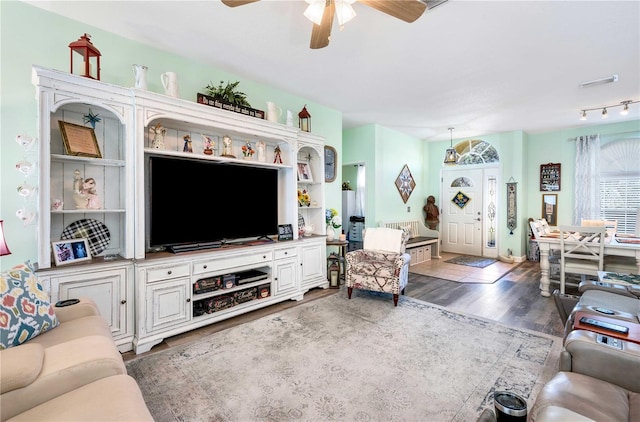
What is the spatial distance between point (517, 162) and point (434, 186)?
1.79 m

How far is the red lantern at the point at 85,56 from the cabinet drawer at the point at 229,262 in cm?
180

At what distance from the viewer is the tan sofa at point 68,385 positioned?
1051 mm

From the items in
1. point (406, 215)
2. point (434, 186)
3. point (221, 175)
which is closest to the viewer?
point (221, 175)

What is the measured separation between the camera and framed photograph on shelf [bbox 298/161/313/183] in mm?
4000

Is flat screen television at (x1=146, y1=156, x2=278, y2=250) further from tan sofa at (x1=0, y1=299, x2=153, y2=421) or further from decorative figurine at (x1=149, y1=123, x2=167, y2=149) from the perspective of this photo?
tan sofa at (x1=0, y1=299, x2=153, y2=421)

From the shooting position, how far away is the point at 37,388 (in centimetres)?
113

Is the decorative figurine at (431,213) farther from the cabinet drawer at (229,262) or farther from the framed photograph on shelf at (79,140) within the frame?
the framed photograph on shelf at (79,140)

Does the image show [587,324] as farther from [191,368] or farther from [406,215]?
[406,215]

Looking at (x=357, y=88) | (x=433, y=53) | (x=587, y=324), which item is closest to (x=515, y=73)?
(x=433, y=53)

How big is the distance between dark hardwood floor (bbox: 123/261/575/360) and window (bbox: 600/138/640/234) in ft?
6.81

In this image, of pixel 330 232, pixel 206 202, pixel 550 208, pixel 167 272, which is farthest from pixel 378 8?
pixel 550 208

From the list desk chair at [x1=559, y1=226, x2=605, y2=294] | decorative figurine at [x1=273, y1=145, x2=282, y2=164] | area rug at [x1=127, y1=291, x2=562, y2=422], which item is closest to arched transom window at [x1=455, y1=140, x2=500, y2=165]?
desk chair at [x1=559, y1=226, x2=605, y2=294]

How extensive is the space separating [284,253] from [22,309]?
230 centimetres

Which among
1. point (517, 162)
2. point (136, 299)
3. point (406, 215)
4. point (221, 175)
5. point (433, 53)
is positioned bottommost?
point (136, 299)
